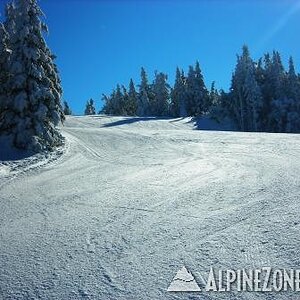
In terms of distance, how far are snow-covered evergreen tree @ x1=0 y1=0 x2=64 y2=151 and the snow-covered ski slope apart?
4.86 m

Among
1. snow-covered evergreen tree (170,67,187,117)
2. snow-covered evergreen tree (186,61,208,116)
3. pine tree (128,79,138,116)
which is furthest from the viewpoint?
pine tree (128,79,138,116)

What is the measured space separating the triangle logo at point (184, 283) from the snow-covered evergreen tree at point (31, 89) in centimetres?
1508

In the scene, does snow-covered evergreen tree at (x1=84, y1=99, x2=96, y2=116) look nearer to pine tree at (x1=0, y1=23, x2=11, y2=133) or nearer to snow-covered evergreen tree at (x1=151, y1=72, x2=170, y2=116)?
snow-covered evergreen tree at (x1=151, y1=72, x2=170, y2=116)

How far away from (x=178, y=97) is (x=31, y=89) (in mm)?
56323

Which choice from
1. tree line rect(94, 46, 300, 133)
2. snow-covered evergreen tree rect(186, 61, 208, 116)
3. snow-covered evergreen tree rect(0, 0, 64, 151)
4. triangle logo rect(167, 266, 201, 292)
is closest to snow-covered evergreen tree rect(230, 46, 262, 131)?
tree line rect(94, 46, 300, 133)

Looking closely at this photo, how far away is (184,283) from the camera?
5.65 m

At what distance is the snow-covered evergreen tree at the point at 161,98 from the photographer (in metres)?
76.8

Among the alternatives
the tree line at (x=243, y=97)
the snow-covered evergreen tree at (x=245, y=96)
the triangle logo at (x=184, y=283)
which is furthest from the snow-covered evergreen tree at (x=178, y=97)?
the triangle logo at (x=184, y=283)

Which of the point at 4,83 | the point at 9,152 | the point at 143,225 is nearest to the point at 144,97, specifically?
the point at 4,83

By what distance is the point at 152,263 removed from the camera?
6422 millimetres

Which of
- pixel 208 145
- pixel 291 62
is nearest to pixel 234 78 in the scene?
pixel 291 62

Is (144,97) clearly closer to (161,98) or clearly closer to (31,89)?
(161,98)

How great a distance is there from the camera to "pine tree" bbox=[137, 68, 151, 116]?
254 ft

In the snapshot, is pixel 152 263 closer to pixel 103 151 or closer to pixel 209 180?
pixel 209 180
